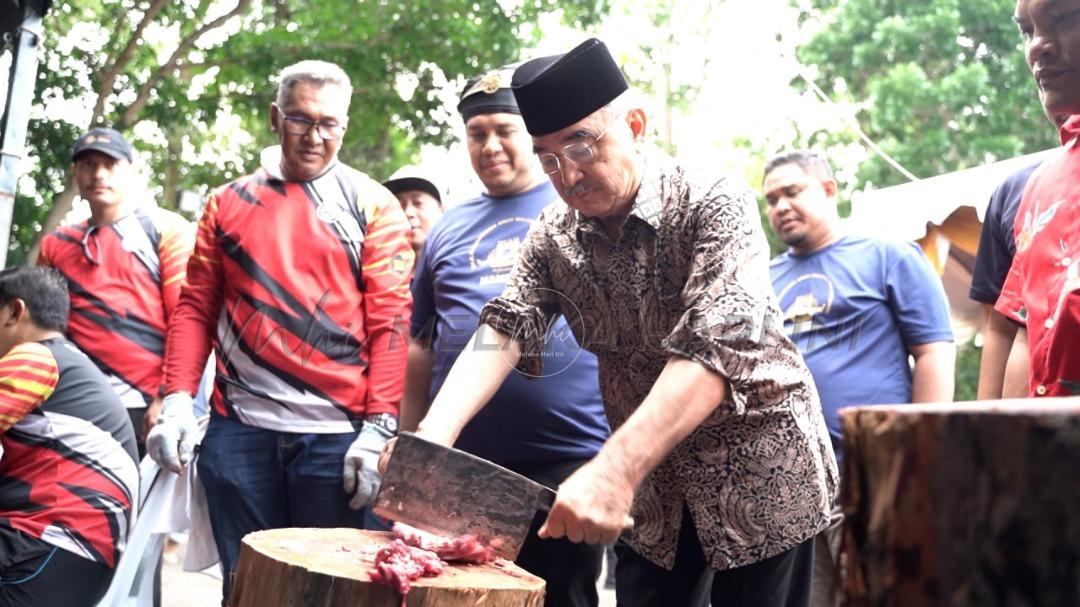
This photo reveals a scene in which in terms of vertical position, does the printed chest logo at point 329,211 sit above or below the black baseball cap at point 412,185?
below

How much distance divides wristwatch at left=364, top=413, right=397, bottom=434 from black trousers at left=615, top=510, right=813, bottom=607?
3.65 ft

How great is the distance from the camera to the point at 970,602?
1354 millimetres

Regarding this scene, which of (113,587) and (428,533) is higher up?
(428,533)

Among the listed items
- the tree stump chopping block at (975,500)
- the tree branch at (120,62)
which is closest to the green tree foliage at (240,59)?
the tree branch at (120,62)

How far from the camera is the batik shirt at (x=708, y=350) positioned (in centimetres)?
269

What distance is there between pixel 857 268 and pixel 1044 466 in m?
3.52

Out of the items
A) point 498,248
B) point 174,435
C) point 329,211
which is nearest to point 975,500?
point 498,248

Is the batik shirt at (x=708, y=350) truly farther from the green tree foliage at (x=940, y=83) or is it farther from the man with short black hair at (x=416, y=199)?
the green tree foliage at (x=940, y=83)

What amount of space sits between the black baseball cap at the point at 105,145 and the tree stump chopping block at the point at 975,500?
5.09 metres

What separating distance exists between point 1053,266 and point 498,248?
6.77 ft

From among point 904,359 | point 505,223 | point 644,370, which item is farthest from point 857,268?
point 644,370

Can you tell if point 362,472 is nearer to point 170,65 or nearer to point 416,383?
point 416,383

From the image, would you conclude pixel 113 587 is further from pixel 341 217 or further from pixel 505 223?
pixel 505 223

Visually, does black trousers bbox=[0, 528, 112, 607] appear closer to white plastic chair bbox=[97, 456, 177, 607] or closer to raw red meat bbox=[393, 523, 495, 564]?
white plastic chair bbox=[97, 456, 177, 607]
